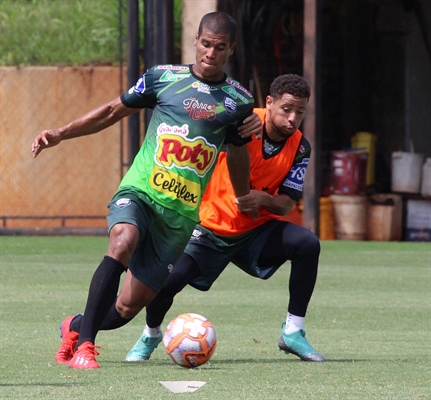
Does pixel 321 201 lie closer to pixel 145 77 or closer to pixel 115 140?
pixel 115 140

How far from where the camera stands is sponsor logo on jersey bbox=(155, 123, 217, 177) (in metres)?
6.10

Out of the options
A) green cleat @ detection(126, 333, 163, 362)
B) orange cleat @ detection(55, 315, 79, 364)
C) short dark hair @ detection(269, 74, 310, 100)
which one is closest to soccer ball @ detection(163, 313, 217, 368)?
green cleat @ detection(126, 333, 163, 362)

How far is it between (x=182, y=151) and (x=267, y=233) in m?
0.95

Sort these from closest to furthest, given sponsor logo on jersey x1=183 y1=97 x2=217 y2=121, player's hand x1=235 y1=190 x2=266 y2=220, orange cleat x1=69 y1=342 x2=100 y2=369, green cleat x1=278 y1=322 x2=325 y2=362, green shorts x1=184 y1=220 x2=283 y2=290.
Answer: orange cleat x1=69 y1=342 x2=100 y2=369, sponsor logo on jersey x1=183 y1=97 x2=217 y2=121, green cleat x1=278 y1=322 x2=325 y2=362, player's hand x1=235 y1=190 x2=266 y2=220, green shorts x1=184 y1=220 x2=283 y2=290

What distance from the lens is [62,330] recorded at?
638 centimetres

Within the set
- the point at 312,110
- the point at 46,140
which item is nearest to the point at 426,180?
the point at 312,110

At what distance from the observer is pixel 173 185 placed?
609 cm

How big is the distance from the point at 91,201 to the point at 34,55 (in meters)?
2.35

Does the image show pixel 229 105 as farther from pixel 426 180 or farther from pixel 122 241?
pixel 426 180

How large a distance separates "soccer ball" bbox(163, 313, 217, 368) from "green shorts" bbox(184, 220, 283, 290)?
61 cm

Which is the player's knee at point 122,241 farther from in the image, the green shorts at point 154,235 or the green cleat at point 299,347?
the green cleat at point 299,347

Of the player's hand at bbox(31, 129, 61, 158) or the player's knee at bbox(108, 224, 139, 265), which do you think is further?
the player's hand at bbox(31, 129, 61, 158)

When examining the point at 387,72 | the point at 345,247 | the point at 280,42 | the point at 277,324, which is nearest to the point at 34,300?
→ the point at 277,324

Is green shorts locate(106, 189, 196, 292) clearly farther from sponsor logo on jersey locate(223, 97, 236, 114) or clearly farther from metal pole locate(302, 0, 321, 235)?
metal pole locate(302, 0, 321, 235)
